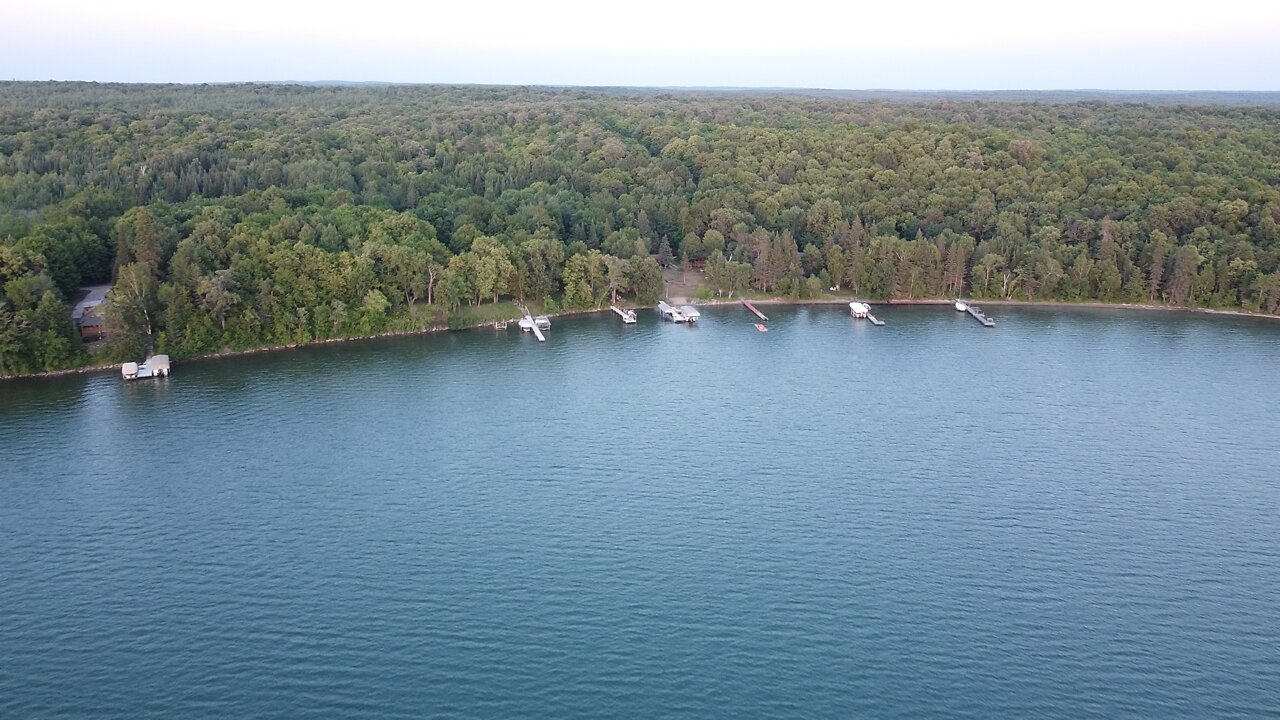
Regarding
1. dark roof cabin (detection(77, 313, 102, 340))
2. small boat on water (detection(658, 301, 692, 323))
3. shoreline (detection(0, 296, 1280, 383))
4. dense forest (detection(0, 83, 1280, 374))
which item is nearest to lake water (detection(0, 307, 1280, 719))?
shoreline (detection(0, 296, 1280, 383))

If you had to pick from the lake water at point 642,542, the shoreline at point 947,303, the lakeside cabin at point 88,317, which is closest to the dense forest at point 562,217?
the shoreline at point 947,303

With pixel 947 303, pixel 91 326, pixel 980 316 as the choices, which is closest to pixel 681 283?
pixel 947 303

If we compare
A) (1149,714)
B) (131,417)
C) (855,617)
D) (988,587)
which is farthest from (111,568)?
(1149,714)

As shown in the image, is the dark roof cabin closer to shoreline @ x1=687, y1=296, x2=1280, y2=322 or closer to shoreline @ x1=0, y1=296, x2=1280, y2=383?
shoreline @ x1=0, y1=296, x2=1280, y2=383

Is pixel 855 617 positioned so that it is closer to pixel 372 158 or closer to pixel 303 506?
pixel 303 506

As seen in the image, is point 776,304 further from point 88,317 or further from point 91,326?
point 88,317

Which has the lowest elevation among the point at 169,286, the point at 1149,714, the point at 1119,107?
the point at 1149,714
